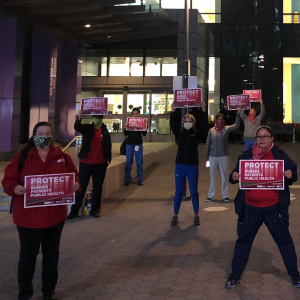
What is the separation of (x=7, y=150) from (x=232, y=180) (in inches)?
497

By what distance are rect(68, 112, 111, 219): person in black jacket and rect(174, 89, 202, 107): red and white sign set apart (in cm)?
157

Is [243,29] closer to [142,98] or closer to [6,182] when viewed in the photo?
[142,98]

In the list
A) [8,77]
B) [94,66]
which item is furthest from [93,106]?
[94,66]

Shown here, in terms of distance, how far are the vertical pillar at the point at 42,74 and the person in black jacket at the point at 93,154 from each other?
38.7 ft

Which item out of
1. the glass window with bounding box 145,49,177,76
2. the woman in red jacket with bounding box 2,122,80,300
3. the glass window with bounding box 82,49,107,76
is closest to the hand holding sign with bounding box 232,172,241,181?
the woman in red jacket with bounding box 2,122,80,300

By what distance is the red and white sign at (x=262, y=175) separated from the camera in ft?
15.9

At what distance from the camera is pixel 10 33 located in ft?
52.7

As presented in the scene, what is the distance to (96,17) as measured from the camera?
18266 millimetres

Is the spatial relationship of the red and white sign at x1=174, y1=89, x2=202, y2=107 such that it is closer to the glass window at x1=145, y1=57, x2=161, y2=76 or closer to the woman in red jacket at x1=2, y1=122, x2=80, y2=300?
the woman in red jacket at x1=2, y1=122, x2=80, y2=300

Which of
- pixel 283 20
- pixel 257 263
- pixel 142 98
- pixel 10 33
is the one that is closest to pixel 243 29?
pixel 283 20

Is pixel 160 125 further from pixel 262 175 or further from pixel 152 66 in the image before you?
pixel 262 175

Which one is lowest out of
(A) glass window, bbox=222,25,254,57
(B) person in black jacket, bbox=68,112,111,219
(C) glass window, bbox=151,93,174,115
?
(B) person in black jacket, bbox=68,112,111,219

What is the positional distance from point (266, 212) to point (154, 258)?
6.34 ft

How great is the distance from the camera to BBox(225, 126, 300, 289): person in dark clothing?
15.9 ft
